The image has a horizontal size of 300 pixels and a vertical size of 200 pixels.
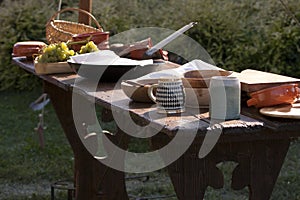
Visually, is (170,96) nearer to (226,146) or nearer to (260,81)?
(226,146)

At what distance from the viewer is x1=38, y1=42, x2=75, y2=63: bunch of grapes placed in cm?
356

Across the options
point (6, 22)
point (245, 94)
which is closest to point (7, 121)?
point (6, 22)

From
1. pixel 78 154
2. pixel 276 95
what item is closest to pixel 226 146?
pixel 276 95

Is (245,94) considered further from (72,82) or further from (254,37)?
(254,37)

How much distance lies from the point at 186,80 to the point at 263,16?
475 centimetres

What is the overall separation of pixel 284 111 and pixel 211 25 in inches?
192

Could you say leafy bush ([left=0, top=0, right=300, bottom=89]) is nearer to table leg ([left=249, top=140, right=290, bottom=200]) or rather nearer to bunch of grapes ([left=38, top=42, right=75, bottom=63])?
bunch of grapes ([left=38, top=42, right=75, bottom=63])

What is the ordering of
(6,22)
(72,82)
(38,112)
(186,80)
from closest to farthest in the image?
1. (186,80)
2. (72,82)
3. (38,112)
4. (6,22)

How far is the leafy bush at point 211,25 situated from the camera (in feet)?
22.0

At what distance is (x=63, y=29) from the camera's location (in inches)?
172

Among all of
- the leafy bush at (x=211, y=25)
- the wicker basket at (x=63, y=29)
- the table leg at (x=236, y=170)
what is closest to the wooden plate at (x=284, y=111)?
the table leg at (x=236, y=170)

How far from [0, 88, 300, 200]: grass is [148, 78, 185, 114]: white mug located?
241 centimetres

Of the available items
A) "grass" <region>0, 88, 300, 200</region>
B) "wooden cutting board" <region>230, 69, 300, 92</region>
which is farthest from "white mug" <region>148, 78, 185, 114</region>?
"grass" <region>0, 88, 300, 200</region>

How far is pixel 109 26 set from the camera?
25.3ft
